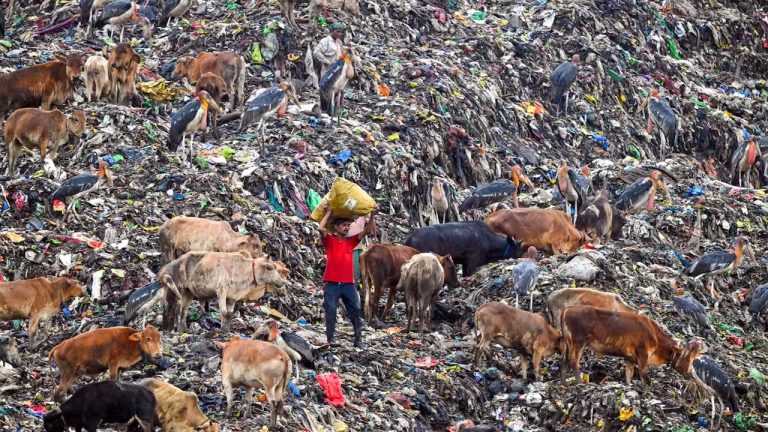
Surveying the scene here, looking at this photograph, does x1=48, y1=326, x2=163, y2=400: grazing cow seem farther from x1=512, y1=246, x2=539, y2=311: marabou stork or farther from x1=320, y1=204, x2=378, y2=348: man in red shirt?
x1=512, y1=246, x2=539, y2=311: marabou stork

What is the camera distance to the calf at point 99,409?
442 inches

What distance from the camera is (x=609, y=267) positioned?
691 inches

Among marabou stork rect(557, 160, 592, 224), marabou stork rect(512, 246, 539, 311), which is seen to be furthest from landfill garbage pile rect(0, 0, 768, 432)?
marabou stork rect(557, 160, 592, 224)

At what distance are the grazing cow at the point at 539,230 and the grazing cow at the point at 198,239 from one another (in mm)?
4289

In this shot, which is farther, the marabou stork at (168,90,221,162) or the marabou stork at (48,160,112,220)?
the marabou stork at (168,90,221,162)

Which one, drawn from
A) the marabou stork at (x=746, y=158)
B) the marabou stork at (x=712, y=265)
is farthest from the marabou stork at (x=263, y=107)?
the marabou stork at (x=746, y=158)

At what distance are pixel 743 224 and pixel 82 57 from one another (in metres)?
10.2

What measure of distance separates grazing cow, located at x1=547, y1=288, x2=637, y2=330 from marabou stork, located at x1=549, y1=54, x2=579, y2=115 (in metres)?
9.37

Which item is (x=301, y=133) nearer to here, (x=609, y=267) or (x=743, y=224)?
(x=609, y=267)

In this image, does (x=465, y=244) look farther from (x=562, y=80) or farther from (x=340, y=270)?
(x=562, y=80)

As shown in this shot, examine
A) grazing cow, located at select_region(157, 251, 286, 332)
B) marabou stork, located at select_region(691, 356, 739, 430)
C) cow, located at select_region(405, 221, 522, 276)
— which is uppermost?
grazing cow, located at select_region(157, 251, 286, 332)

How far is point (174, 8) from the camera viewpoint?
2433 centimetres

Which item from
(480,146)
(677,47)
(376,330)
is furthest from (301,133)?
(677,47)

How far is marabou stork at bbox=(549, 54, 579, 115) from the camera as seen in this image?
82.1 ft
